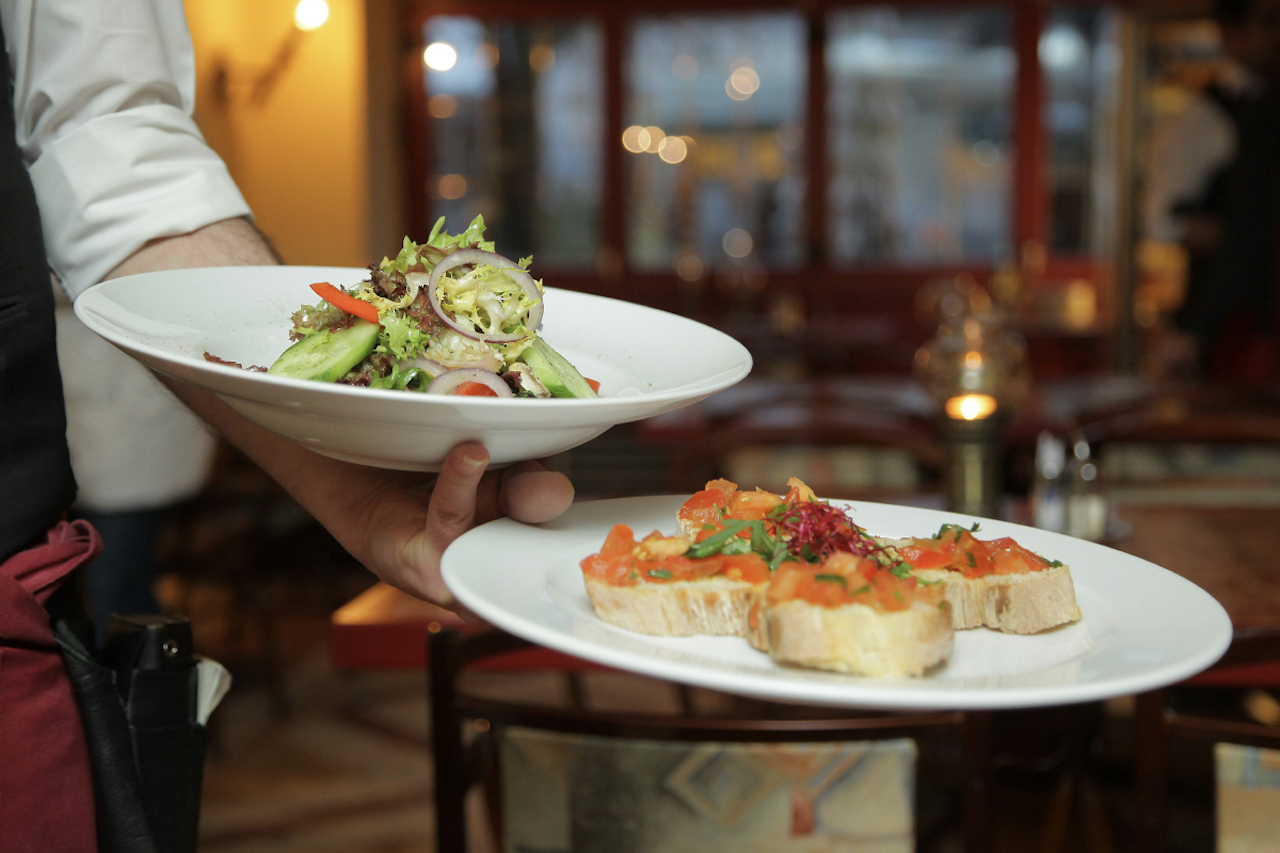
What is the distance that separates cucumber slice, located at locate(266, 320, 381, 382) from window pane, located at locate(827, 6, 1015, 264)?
23.1 feet

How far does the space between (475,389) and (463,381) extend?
1 centimetres

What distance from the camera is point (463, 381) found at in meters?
0.77

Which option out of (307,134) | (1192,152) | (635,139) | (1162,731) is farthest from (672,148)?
(1162,731)

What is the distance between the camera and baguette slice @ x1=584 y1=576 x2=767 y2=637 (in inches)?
28.0

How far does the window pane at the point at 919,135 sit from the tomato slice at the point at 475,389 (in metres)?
7.09

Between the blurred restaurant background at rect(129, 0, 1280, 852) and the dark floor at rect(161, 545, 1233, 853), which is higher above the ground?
the blurred restaurant background at rect(129, 0, 1280, 852)

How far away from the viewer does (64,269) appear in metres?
1.03

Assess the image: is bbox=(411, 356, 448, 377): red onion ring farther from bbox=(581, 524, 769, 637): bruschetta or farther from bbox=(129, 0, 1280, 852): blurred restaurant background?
bbox=(129, 0, 1280, 852): blurred restaurant background

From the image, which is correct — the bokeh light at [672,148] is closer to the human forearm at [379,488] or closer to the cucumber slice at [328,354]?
the human forearm at [379,488]

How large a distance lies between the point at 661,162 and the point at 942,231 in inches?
76.3

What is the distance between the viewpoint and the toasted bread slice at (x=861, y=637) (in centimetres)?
64

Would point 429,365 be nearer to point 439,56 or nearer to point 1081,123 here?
point 439,56

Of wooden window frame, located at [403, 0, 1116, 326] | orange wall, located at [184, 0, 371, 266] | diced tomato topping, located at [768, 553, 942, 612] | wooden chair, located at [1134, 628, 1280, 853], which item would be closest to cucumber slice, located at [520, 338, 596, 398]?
diced tomato topping, located at [768, 553, 942, 612]

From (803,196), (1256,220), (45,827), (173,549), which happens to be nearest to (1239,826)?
(45,827)
